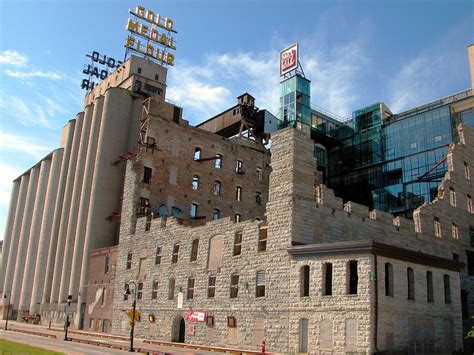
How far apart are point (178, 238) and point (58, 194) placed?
33705mm

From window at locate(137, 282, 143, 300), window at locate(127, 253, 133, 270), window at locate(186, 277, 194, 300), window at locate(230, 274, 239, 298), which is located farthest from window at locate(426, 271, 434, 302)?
window at locate(127, 253, 133, 270)

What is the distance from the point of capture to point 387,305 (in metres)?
30.6

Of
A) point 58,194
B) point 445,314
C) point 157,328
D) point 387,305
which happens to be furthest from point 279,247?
point 58,194

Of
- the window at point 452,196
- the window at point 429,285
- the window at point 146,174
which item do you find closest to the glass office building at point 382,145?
Answer: the window at point 452,196

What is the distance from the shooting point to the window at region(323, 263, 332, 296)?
3209cm

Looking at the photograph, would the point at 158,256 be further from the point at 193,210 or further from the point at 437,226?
the point at 437,226

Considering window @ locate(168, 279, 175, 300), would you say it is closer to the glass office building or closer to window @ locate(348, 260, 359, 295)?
window @ locate(348, 260, 359, 295)

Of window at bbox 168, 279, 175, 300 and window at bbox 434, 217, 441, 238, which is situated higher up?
window at bbox 434, 217, 441, 238

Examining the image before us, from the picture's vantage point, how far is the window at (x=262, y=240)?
37.1 m

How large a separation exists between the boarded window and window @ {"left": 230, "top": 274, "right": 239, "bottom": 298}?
204 centimetres

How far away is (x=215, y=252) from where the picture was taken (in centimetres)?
4141

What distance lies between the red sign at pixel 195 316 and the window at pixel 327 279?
12.0 metres

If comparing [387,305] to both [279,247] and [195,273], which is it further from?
[195,273]

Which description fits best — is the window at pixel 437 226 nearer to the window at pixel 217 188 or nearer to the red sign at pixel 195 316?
the red sign at pixel 195 316
